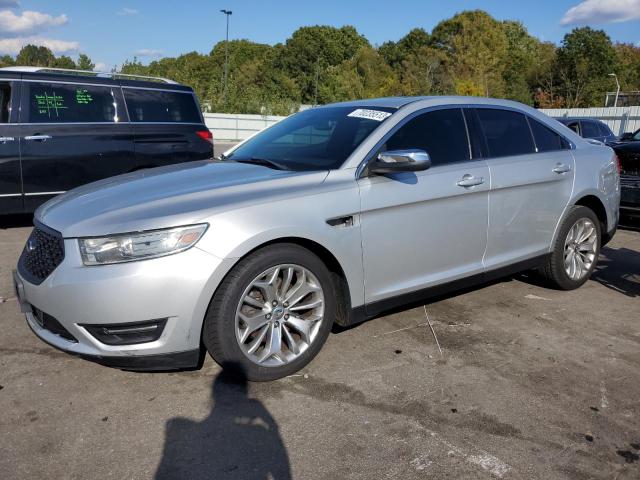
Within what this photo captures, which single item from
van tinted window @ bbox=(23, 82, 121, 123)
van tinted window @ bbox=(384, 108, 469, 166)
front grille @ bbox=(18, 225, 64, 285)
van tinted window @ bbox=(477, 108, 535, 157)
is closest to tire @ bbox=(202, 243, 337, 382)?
front grille @ bbox=(18, 225, 64, 285)

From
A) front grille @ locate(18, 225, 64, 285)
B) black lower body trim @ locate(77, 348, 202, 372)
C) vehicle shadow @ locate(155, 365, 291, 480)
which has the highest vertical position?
front grille @ locate(18, 225, 64, 285)

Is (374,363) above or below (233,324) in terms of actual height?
below

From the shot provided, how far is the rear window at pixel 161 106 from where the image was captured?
749cm

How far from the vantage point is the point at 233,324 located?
3047mm

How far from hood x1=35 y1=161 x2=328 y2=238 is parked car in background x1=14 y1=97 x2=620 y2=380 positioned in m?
0.01

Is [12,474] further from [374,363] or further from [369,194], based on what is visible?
[369,194]

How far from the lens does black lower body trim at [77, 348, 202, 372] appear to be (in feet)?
9.55

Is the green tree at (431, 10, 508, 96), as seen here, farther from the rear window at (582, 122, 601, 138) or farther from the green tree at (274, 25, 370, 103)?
the rear window at (582, 122, 601, 138)

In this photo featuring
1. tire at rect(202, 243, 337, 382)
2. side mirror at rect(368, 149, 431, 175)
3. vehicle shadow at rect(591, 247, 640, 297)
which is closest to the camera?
tire at rect(202, 243, 337, 382)

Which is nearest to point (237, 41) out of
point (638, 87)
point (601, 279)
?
point (638, 87)

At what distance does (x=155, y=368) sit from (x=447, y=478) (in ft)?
5.09

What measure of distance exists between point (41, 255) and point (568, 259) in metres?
4.21

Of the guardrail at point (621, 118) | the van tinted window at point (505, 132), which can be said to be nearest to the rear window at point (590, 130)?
the van tinted window at point (505, 132)

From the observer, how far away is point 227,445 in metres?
2.66
